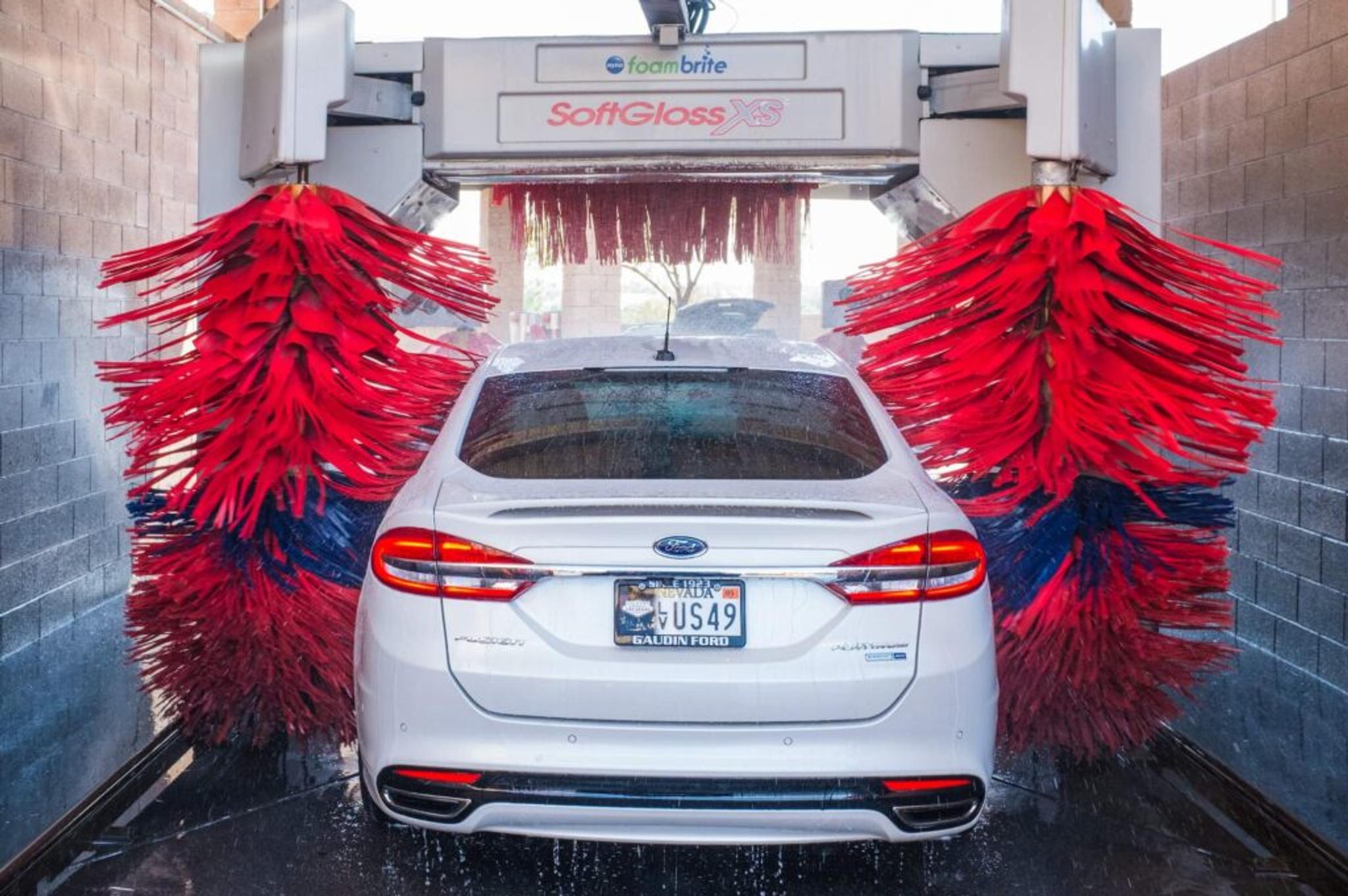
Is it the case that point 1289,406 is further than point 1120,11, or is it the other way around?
point 1120,11

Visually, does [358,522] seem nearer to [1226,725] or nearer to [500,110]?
[500,110]

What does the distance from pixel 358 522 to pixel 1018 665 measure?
193 centimetres

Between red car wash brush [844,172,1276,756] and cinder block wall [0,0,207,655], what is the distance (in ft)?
13.2

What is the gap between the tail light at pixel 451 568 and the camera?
113 inches

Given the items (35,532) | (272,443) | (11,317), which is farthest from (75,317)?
(272,443)

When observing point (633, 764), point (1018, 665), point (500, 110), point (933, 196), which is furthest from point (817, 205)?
point (633, 764)

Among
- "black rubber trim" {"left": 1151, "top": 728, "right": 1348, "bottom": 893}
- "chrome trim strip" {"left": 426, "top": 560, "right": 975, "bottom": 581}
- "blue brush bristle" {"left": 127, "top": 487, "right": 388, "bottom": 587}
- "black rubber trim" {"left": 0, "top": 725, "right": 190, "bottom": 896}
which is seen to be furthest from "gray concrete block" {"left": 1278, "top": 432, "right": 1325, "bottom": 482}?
"black rubber trim" {"left": 0, "top": 725, "right": 190, "bottom": 896}

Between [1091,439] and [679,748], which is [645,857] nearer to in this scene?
[679,748]

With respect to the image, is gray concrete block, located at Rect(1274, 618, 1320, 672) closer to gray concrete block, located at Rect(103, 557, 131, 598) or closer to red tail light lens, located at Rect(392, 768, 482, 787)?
red tail light lens, located at Rect(392, 768, 482, 787)

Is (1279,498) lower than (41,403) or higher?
lower

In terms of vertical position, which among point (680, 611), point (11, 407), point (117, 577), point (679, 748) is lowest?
point (117, 577)

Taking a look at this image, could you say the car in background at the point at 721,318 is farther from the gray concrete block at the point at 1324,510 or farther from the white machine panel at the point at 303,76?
the white machine panel at the point at 303,76

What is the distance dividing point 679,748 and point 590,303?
6136 mm

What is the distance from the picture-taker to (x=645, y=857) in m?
3.50
